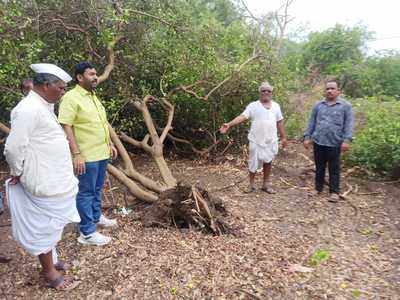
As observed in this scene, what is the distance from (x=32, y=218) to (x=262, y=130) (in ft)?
11.2

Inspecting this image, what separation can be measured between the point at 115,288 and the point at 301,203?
10.4 ft

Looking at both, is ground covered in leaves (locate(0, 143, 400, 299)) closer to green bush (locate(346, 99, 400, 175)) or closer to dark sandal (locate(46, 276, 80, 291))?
dark sandal (locate(46, 276, 80, 291))

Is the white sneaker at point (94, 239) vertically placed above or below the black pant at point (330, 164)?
below

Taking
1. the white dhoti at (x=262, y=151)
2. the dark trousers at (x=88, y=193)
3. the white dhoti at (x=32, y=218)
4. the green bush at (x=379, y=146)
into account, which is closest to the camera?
the white dhoti at (x=32, y=218)

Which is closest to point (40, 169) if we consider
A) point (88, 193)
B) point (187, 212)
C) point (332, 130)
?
point (88, 193)

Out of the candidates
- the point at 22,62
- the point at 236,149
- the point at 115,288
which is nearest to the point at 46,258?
the point at 115,288

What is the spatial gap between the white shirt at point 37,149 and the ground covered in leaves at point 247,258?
0.94m

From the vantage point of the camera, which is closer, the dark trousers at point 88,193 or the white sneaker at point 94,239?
the dark trousers at point 88,193

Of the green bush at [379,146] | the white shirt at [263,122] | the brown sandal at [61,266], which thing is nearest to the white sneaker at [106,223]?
the brown sandal at [61,266]

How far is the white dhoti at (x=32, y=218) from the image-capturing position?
2938 mm

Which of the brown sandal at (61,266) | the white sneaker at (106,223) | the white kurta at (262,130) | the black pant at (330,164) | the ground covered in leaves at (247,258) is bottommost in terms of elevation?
the ground covered in leaves at (247,258)

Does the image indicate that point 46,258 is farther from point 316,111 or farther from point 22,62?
point 316,111

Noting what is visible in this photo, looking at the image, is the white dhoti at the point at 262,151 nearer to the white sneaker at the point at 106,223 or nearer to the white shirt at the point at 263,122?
the white shirt at the point at 263,122

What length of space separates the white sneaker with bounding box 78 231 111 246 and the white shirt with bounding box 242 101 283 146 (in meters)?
2.65
